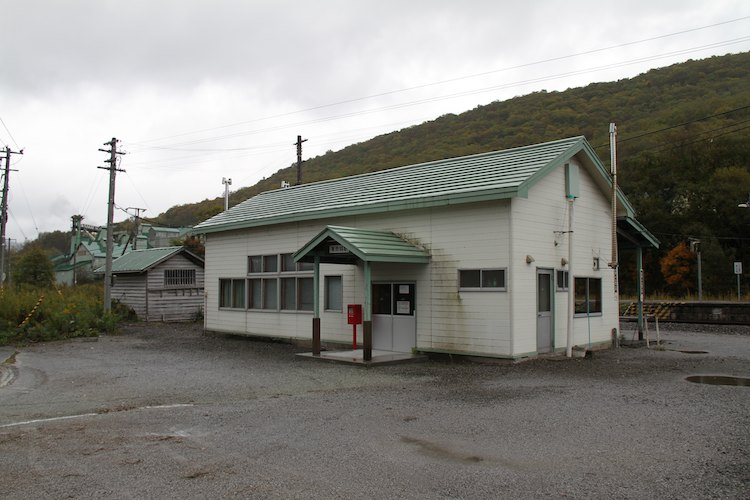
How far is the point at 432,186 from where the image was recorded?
579 inches

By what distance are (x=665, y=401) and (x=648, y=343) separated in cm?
853

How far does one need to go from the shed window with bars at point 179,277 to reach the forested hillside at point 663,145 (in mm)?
17288

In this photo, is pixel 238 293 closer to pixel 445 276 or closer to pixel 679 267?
pixel 445 276

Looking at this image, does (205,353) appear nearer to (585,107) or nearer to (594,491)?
(594,491)

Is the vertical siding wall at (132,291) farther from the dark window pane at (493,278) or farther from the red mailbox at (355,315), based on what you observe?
the dark window pane at (493,278)

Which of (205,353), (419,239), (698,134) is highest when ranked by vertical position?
(698,134)

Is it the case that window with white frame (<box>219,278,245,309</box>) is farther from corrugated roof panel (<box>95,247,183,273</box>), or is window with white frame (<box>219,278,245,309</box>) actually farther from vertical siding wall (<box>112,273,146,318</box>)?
vertical siding wall (<box>112,273,146,318</box>)

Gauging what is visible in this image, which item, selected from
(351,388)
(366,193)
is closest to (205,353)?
(366,193)

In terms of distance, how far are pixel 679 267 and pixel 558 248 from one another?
1425 inches

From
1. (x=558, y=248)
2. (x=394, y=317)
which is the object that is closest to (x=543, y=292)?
(x=558, y=248)

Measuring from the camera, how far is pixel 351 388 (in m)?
10.3

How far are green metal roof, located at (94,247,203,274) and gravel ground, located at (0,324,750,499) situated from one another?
49.3 feet

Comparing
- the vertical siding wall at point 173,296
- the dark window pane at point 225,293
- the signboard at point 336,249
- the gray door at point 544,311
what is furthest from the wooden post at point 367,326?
the vertical siding wall at point 173,296

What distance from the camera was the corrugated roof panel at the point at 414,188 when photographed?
43.7 feet
